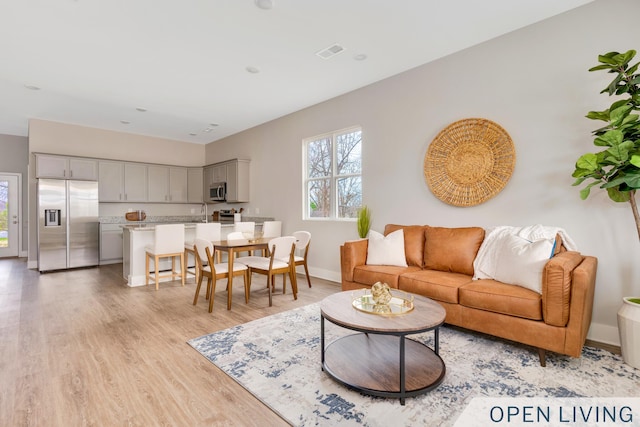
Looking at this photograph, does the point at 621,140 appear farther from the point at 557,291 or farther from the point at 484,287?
the point at 484,287

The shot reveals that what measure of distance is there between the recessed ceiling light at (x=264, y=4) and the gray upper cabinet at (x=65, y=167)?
223 inches

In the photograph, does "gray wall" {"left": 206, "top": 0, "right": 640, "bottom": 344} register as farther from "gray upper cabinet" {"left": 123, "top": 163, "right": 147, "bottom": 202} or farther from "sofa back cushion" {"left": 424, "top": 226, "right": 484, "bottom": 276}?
"gray upper cabinet" {"left": 123, "top": 163, "right": 147, "bottom": 202}

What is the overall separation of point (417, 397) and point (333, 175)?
365 cm

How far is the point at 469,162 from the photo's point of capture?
3.50m

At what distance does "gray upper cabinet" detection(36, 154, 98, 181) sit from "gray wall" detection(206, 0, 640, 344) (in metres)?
5.31

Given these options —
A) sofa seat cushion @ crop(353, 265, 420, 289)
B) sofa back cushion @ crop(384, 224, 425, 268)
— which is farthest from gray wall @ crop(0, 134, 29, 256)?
sofa back cushion @ crop(384, 224, 425, 268)

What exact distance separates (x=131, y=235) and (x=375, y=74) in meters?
4.32

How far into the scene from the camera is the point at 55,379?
2168 mm

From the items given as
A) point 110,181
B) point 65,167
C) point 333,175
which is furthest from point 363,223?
point 65,167

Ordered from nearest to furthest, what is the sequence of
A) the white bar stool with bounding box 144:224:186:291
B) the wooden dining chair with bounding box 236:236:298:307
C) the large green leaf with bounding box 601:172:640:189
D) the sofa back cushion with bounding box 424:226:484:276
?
the large green leaf with bounding box 601:172:640:189, the sofa back cushion with bounding box 424:226:484:276, the wooden dining chair with bounding box 236:236:298:307, the white bar stool with bounding box 144:224:186:291

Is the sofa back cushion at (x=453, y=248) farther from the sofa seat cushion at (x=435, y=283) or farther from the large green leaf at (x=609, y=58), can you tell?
the large green leaf at (x=609, y=58)

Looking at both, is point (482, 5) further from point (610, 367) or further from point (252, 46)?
point (610, 367)

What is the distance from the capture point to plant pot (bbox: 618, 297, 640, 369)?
2.23 meters

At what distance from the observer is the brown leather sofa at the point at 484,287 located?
2209 mm
